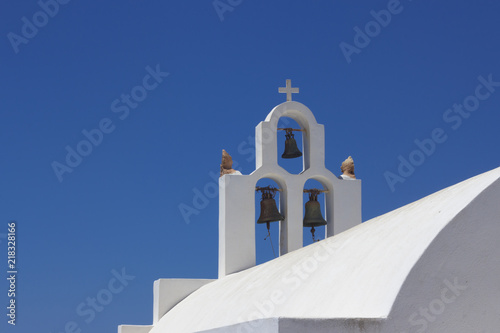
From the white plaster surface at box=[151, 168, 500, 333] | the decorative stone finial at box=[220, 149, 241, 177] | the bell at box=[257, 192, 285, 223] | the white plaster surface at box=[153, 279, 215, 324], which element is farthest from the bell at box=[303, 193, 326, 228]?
the white plaster surface at box=[151, 168, 500, 333]

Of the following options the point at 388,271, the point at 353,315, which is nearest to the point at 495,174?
the point at 388,271

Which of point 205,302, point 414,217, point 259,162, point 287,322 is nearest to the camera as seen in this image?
point 287,322

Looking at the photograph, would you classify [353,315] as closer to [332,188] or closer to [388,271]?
[388,271]

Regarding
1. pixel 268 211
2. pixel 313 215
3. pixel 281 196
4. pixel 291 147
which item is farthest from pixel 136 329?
pixel 291 147

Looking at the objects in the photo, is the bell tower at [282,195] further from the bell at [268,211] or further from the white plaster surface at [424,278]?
the white plaster surface at [424,278]

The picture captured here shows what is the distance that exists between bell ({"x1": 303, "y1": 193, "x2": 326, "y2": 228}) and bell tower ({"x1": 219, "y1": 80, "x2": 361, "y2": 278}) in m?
0.18

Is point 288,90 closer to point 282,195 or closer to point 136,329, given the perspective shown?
point 282,195

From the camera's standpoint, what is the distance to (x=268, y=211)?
45.8 ft

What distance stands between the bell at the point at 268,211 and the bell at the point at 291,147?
81 centimetres

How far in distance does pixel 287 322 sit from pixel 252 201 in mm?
7724

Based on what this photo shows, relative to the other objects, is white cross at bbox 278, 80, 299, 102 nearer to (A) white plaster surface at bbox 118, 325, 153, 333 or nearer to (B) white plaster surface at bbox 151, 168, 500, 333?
(A) white plaster surface at bbox 118, 325, 153, 333

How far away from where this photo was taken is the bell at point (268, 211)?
13.9 m

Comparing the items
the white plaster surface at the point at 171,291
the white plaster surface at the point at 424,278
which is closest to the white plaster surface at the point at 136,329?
the white plaster surface at the point at 171,291

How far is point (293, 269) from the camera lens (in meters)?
8.82
